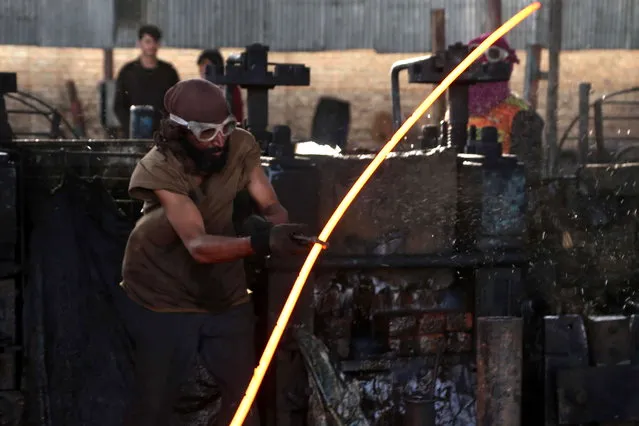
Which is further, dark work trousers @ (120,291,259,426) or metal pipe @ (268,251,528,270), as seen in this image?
metal pipe @ (268,251,528,270)

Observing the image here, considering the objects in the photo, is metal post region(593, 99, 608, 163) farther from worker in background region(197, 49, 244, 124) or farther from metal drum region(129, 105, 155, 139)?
metal drum region(129, 105, 155, 139)

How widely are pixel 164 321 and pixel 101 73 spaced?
16.4 m

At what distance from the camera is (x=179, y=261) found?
18.2 feet


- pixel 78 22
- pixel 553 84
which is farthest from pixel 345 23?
pixel 553 84

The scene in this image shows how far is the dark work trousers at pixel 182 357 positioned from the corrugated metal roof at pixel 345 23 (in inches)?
649

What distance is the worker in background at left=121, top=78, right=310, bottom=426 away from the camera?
5.41 m

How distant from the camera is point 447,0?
21844mm

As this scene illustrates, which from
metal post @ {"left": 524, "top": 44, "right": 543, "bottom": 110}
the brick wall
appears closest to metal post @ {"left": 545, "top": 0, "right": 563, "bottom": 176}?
metal post @ {"left": 524, "top": 44, "right": 543, "bottom": 110}

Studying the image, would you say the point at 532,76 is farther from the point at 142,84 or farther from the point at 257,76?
the point at 257,76

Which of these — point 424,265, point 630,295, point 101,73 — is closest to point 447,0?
point 101,73

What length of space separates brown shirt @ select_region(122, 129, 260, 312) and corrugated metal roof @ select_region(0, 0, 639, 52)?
16378 millimetres

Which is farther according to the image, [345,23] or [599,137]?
[345,23]

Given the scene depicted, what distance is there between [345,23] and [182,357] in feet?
55.7

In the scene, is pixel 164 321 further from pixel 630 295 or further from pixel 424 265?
pixel 630 295
